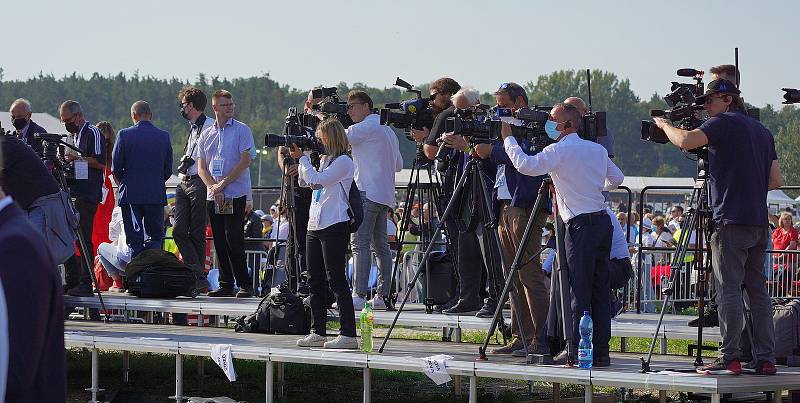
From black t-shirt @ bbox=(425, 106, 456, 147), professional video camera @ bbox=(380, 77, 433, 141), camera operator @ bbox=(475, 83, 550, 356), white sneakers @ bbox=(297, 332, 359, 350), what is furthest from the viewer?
professional video camera @ bbox=(380, 77, 433, 141)

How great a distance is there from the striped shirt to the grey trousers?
7.10 m

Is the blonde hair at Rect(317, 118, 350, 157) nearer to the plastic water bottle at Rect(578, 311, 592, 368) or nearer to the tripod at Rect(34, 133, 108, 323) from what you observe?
the plastic water bottle at Rect(578, 311, 592, 368)

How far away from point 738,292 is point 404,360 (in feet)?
7.78

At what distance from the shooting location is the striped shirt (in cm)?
1341

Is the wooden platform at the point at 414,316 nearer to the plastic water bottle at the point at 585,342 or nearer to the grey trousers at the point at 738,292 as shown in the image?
the grey trousers at the point at 738,292

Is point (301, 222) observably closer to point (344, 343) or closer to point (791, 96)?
point (344, 343)

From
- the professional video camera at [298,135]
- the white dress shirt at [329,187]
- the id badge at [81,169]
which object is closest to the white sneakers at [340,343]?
the white dress shirt at [329,187]

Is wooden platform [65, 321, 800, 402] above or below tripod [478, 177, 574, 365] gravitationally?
below

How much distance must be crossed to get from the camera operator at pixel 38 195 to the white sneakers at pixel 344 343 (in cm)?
217

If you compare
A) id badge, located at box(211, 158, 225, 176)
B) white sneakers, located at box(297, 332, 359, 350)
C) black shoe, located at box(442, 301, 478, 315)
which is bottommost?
white sneakers, located at box(297, 332, 359, 350)

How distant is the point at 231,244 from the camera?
13.2 m

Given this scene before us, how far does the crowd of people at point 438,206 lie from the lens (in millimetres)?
8453

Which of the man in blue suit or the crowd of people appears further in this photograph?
the man in blue suit

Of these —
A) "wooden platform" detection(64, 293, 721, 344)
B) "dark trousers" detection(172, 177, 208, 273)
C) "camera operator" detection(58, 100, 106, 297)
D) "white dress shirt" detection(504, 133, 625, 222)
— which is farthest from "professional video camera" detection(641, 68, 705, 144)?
"camera operator" detection(58, 100, 106, 297)
